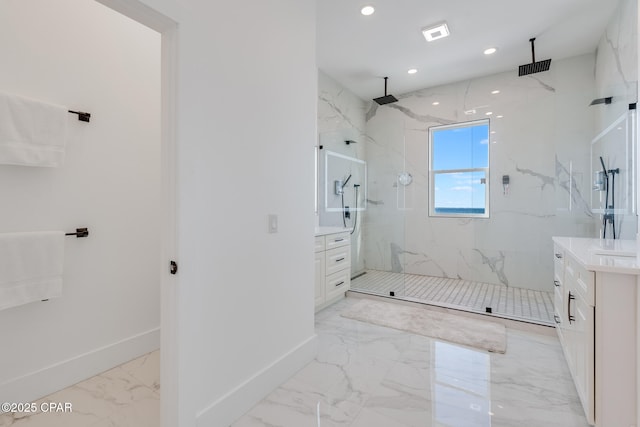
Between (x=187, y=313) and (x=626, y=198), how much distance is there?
3.65 m

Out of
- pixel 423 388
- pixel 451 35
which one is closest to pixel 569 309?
pixel 423 388

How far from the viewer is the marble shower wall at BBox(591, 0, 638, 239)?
2561mm

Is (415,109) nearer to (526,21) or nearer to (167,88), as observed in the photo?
(526,21)

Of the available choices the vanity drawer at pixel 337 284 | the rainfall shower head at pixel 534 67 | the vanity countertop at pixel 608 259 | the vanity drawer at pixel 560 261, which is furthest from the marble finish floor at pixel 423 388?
the rainfall shower head at pixel 534 67

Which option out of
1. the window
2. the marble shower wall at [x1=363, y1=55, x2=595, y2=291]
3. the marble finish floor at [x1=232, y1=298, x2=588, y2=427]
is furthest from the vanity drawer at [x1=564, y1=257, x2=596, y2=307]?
the window

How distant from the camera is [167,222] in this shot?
1.37 meters

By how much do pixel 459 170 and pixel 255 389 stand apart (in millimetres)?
4022

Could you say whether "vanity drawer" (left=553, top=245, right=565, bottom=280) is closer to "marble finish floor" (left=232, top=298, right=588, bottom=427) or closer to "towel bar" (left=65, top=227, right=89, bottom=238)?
"marble finish floor" (left=232, top=298, right=588, bottom=427)

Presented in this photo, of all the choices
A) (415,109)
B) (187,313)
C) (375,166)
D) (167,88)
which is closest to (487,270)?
(375,166)

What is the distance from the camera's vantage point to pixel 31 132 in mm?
1754

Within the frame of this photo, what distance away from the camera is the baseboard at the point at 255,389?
4.99 feet

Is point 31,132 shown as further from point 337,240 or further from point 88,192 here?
point 337,240

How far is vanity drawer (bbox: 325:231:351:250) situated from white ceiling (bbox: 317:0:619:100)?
7.15 ft

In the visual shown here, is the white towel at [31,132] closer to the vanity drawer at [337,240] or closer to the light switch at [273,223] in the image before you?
the light switch at [273,223]
